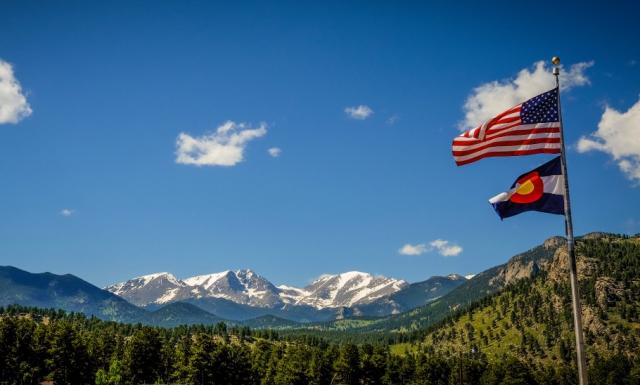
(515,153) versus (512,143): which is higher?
(512,143)

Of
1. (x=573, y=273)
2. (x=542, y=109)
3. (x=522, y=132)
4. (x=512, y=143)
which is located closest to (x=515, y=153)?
(x=512, y=143)

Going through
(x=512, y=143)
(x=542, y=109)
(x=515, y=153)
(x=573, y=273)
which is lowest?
(x=573, y=273)

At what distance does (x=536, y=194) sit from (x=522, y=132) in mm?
3709

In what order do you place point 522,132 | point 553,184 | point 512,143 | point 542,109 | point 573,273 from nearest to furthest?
point 573,273 < point 553,184 < point 542,109 < point 522,132 < point 512,143

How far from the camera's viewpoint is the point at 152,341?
541 ft

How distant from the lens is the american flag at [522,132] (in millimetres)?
32281

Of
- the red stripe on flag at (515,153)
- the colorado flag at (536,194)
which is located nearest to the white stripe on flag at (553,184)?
the colorado flag at (536,194)

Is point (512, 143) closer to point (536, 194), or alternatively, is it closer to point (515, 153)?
point (515, 153)

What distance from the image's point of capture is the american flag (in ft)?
106

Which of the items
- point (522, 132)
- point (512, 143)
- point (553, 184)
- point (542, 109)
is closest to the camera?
point (553, 184)

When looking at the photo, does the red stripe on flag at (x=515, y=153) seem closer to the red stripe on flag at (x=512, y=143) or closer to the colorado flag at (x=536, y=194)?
the red stripe on flag at (x=512, y=143)

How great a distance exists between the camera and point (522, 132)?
1293 inches

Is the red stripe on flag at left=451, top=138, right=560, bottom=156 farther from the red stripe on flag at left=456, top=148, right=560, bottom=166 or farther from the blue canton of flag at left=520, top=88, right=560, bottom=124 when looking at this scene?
the blue canton of flag at left=520, top=88, right=560, bottom=124

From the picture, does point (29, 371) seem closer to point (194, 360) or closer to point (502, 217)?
point (194, 360)
